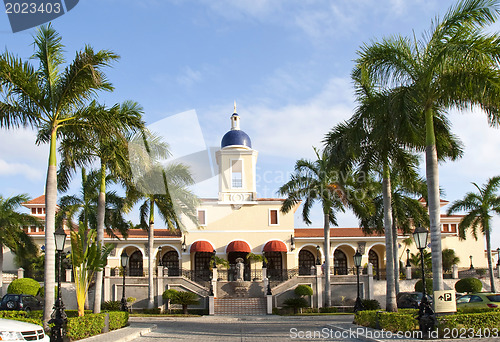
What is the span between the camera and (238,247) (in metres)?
38.9

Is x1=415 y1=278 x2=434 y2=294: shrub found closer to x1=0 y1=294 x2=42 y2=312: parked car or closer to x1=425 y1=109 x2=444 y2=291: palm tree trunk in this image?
x1=425 y1=109 x2=444 y2=291: palm tree trunk

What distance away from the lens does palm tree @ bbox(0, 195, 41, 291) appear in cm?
3200

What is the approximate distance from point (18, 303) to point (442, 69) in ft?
77.7

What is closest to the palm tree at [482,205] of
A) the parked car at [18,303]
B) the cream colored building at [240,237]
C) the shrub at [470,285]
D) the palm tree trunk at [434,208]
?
the shrub at [470,285]

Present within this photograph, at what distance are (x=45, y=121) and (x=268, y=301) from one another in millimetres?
18358

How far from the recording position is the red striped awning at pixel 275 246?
38.9 m

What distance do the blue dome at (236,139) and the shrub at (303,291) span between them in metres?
15.7

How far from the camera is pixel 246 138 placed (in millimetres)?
43000

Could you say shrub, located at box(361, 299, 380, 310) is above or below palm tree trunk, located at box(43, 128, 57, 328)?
below

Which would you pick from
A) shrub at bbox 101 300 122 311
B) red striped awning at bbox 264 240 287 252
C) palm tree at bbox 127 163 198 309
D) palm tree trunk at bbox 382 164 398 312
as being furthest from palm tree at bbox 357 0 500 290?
red striped awning at bbox 264 240 287 252

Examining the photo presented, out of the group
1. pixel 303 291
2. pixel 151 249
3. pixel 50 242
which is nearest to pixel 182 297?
pixel 151 249

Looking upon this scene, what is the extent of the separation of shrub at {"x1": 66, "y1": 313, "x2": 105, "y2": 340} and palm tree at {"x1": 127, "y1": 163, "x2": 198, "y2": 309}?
39.8 feet

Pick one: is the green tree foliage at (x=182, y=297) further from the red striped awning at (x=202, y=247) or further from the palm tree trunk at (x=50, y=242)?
the palm tree trunk at (x=50, y=242)

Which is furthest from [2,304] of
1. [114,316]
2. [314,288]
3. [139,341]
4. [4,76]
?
[314,288]
